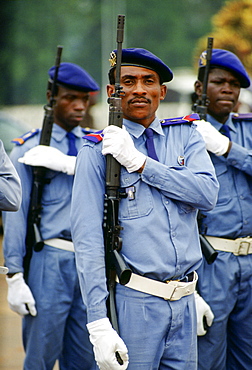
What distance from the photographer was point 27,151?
4.66 metres

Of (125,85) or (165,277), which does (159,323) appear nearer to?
(165,277)

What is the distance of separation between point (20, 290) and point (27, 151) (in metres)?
0.94

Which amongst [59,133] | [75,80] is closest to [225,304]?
[59,133]

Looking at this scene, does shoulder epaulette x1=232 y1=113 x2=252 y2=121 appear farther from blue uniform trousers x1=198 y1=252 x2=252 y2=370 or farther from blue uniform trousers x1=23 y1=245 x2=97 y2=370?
blue uniform trousers x1=23 y1=245 x2=97 y2=370

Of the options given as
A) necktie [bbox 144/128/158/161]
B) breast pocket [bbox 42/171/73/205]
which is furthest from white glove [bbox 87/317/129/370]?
breast pocket [bbox 42/171/73/205]

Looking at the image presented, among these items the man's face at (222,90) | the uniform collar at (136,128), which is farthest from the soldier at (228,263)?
the uniform collar at (136,128)

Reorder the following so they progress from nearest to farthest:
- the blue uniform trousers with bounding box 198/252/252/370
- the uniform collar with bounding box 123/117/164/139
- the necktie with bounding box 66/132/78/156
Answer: the uniform collar with bounding box 123/117/164/139
the blue uniform trousers with bounding box 198/252/252/370
the necktie with bounding box 66/132/78/156

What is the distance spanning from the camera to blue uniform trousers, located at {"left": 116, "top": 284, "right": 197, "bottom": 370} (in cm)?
313

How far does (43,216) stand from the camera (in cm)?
452

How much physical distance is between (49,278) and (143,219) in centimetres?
146

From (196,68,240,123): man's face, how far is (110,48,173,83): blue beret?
1059 millimetres

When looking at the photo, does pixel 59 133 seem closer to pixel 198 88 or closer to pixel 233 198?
pixel 198 88

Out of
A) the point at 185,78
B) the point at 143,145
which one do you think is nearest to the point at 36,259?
the point at 143,145

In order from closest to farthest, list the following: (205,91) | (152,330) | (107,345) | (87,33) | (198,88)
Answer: (107,345) → (152,330) → (205,91) → (198,88) → (87,33)
